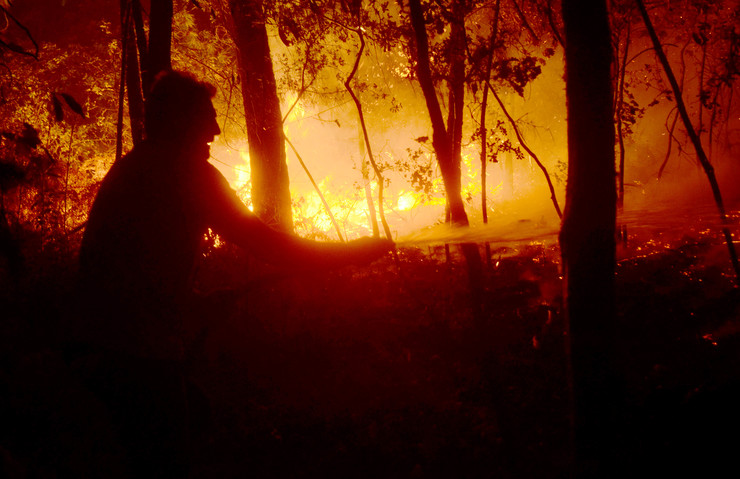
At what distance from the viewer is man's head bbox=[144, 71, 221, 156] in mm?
2121

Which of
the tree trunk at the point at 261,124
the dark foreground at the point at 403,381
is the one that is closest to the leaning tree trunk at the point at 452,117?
the dark foreground at the point at 403,381

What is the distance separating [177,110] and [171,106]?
0.03m

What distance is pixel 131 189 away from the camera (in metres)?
2.00

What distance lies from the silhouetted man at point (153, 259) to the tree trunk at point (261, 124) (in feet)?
24.1

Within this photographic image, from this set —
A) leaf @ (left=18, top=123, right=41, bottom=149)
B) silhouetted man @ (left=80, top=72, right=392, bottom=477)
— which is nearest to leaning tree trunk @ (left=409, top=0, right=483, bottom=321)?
silhouetted man @ (left=80, top=72, right=392, bottom=477)

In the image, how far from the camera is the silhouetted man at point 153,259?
77.8 inches

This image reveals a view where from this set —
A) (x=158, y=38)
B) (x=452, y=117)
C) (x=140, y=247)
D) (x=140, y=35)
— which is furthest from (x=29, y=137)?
(x=452, y=117)

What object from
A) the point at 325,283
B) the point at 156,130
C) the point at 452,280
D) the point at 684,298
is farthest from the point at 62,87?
the point at 684,298

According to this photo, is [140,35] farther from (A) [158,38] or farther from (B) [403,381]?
(B) [403,381]

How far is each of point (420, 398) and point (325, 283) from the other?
10.3ft

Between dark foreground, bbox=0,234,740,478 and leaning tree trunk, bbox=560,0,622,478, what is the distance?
384mm

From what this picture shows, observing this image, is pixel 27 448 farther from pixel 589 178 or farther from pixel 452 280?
pixel 452 280

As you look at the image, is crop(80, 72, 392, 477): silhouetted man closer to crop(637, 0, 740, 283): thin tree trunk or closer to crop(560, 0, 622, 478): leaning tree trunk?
crop(560, 0, 622, 478): leaning tree trunk

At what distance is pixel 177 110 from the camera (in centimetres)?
213
